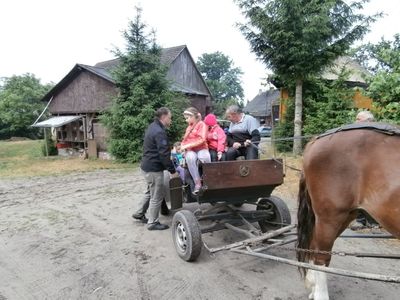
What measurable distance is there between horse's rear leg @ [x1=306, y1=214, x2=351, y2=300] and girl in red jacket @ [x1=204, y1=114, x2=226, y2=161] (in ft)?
6.75

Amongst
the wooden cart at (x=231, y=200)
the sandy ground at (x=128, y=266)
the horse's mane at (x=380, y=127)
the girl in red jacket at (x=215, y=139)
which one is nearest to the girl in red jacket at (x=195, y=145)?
the girl in red jacket at (x=215, y=139)

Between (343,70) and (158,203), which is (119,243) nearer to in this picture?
(158,203)

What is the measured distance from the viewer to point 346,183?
2.91m

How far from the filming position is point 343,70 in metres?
14.0

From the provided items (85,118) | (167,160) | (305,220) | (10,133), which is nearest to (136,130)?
(85,118)

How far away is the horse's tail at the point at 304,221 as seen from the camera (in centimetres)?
345

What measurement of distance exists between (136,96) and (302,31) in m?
7.18

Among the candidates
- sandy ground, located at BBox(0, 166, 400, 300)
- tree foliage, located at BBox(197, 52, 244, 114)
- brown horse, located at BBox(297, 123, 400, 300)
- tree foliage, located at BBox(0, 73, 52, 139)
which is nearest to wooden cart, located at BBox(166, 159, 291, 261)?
sandy ground, located at BBox(0, 166, 400, 300)

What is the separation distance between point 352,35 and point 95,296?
41.2 feet

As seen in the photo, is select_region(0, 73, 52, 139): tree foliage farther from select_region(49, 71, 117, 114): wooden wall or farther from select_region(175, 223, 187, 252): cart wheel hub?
select_region(175, 223, 187, 252): cart wheel hub

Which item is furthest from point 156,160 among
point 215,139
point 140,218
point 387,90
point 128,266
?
point 387,90

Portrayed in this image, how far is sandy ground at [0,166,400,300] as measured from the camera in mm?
3625

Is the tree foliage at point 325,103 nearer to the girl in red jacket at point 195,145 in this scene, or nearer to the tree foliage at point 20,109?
the girl in red jacket at point 195,145

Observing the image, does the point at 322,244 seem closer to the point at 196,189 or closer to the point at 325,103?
the point at 196,189
